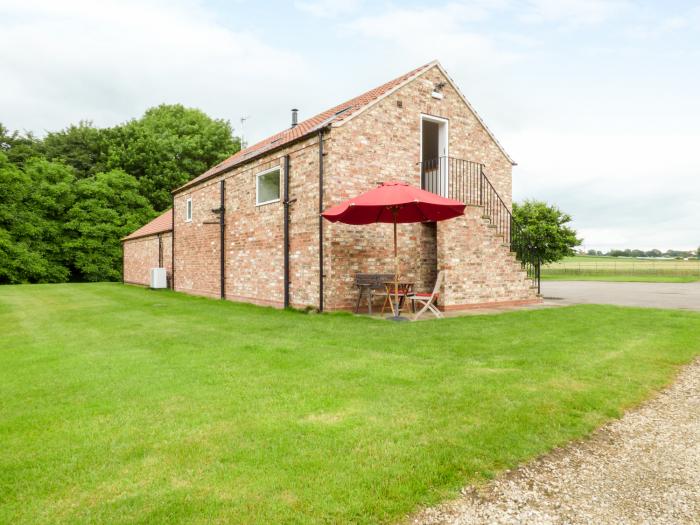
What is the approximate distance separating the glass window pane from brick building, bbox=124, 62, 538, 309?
32 millimetres

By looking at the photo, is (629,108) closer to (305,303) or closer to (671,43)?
(671,43)

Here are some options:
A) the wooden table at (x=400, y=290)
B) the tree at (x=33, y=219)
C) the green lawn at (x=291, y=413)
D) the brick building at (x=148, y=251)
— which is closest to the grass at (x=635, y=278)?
the wooden table at (x=400, y=290)

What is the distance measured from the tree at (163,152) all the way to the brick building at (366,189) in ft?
75.8

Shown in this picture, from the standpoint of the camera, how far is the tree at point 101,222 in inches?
1190

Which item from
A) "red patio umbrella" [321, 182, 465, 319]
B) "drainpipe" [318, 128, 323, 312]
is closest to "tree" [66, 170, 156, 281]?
"drainpipe" [318, 128, 323, 312]

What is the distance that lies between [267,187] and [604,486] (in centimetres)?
1123

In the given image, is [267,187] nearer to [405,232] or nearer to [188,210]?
[405,232]

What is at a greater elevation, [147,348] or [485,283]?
[485,283]

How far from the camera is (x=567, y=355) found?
17.8 ft

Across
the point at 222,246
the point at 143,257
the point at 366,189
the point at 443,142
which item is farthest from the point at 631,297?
the point at 143,257

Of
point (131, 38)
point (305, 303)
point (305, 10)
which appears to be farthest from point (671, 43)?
point (131, 38)

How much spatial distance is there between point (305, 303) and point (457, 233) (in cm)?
421

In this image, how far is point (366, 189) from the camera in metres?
10.4

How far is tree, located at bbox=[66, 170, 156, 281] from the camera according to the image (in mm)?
30219
